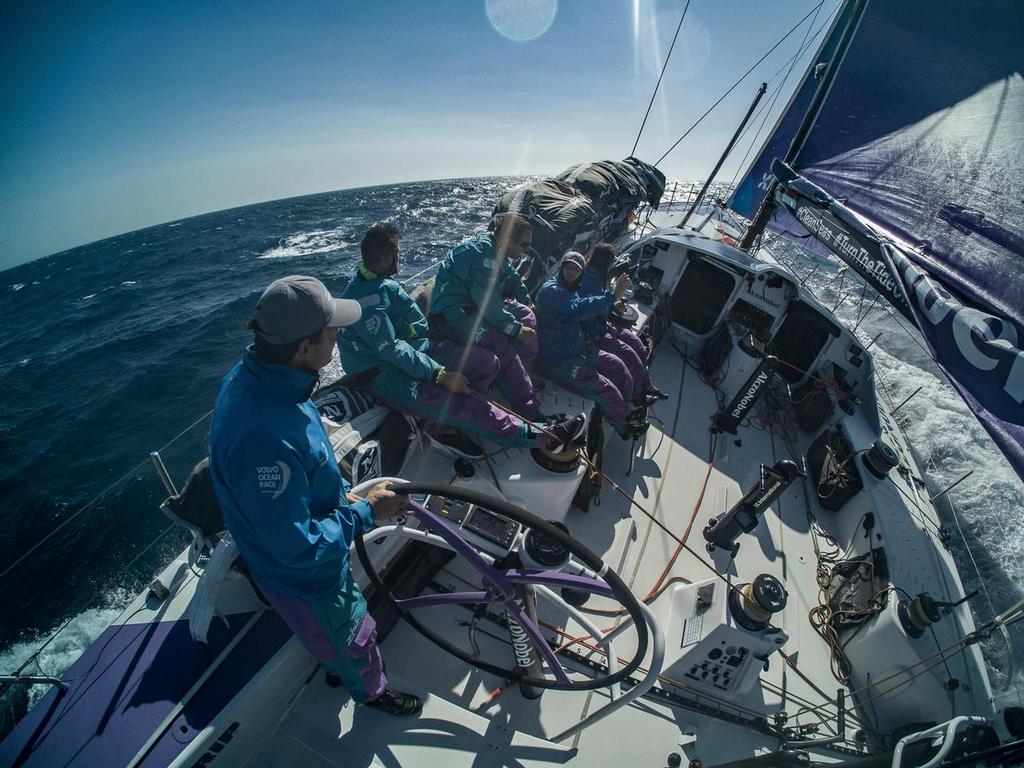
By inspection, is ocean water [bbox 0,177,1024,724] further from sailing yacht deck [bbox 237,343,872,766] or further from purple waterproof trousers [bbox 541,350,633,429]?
purple waterproof trousers [bbox 541,350,633,429]

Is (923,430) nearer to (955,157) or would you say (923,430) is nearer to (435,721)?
(955,157)

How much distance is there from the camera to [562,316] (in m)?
3.45

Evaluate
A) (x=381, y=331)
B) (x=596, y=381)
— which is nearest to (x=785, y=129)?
(x=596, y=381)

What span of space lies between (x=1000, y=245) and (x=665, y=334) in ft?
11.3

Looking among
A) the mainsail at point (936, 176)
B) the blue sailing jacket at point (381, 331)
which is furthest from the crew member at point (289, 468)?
the mainsail at point (936, 176)

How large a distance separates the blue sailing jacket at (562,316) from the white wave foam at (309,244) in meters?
20.1

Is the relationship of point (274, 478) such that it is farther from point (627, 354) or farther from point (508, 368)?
point (627, 354)

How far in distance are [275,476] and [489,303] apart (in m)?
2.05

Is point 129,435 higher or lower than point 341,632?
higher

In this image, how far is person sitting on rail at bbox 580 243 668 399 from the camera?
12.1ft

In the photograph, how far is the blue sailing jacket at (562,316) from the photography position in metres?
3.38

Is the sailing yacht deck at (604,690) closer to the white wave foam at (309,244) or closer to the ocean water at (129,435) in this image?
the ocean water at (129,435)

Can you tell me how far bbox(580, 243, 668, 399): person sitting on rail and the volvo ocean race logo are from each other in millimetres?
2923

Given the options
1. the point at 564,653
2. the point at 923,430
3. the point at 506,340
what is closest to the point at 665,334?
the point at 506,340
